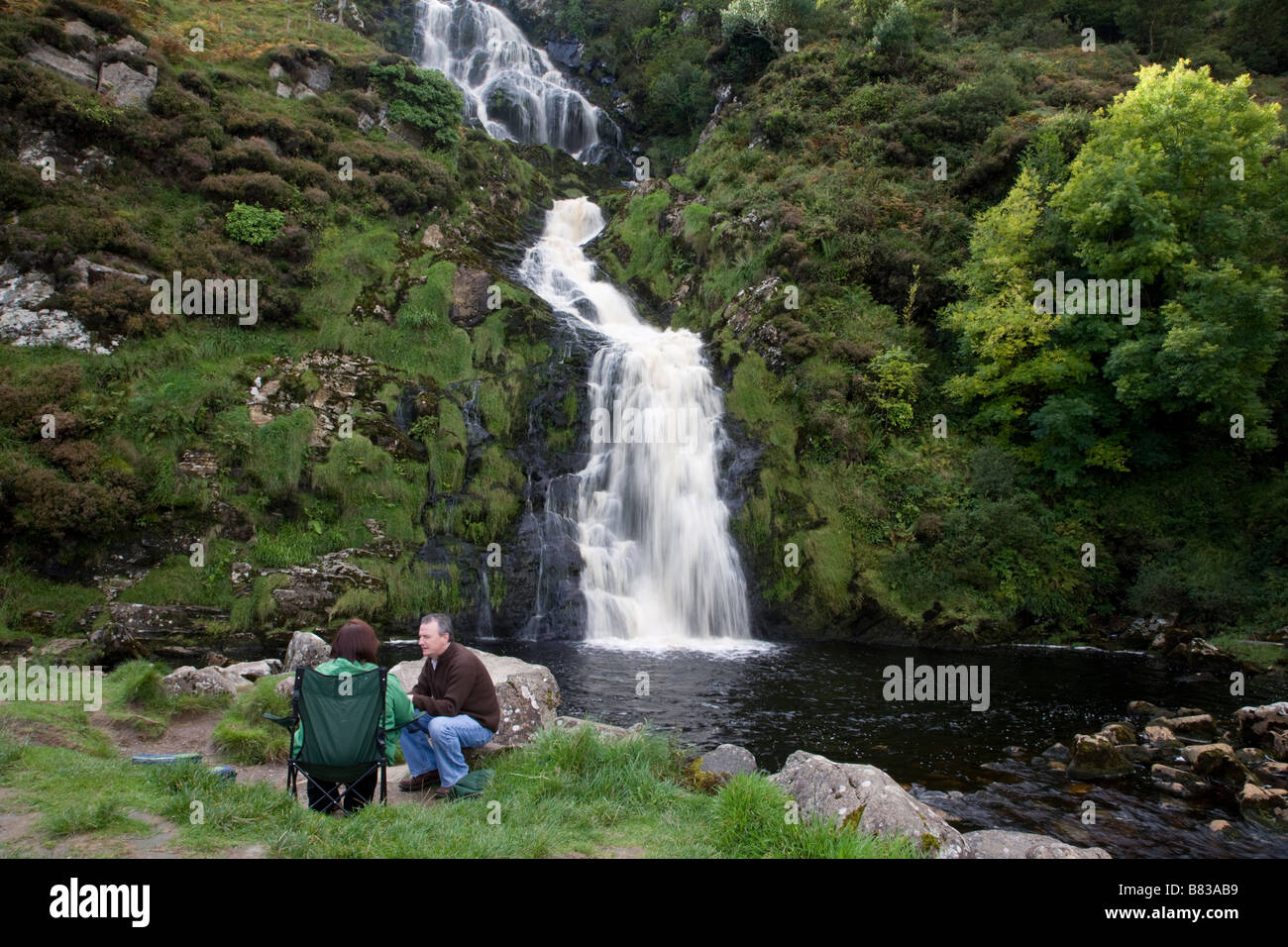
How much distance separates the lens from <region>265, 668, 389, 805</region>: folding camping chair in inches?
218

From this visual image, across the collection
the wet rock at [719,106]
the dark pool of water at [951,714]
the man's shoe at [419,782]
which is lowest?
the dark pool of water at [951,714]

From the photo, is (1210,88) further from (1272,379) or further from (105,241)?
(105,241)

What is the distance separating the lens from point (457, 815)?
540 centimetres

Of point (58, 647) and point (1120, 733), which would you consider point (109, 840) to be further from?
point (1120, 733)

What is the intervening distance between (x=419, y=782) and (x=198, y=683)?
17.5 feet

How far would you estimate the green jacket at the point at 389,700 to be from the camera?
5.79 meters

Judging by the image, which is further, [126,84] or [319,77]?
[319,77]

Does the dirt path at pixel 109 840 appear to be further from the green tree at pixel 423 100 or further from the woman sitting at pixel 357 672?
the green tree at pixel 423 100

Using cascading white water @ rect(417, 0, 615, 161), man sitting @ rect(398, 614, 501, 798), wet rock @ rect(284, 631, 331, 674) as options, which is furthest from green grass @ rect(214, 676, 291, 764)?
cascading white water @ rect(417, 0, 615, 161)

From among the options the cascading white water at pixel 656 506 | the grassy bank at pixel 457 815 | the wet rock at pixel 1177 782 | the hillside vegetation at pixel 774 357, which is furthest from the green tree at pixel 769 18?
the grassy bank at pixel 457 815

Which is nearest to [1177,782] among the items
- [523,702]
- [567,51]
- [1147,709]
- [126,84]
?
[1147,709]

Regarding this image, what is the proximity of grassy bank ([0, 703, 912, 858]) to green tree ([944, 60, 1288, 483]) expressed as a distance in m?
17.4

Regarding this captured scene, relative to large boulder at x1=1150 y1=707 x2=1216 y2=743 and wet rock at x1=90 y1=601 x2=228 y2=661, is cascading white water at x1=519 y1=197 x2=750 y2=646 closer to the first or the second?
wet rock at x1=90 y1=601 x2=228 y2=661

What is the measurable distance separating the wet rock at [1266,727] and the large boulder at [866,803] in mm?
7081
